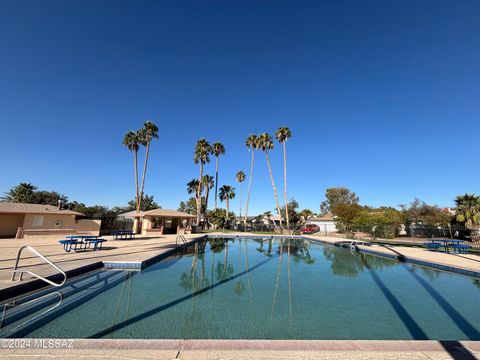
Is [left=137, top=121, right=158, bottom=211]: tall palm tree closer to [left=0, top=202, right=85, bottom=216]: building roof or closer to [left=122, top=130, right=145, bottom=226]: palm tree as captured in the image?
[left=122, top=130, right=145, bottom=226]: palm tree

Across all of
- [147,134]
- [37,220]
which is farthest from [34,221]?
[147,134]

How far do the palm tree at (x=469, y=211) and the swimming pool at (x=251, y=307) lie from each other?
1998 cm

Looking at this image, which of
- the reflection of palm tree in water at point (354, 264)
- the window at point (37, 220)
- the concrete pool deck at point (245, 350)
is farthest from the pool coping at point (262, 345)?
the window at point (37, 220)

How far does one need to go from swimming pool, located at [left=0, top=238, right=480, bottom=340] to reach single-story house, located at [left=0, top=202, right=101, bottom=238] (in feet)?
51.8

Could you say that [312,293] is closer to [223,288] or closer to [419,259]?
[223,288]

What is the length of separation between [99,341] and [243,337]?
7.83 feet

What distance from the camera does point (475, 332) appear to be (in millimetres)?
4508

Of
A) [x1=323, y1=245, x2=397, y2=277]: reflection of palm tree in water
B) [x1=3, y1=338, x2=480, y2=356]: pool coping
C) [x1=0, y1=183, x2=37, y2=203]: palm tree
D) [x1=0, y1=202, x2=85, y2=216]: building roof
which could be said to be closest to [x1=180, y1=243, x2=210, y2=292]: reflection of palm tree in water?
[x1=3, y1=338, x2=480, y2=356]: pool coping

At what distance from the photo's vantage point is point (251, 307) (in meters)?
5.84

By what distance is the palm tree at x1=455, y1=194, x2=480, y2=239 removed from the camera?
22.9 meters

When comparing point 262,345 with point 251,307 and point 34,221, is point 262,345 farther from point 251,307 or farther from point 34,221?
point 34,221

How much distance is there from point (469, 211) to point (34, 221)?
41446mm

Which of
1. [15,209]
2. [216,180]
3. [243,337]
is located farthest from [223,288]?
[216,180]

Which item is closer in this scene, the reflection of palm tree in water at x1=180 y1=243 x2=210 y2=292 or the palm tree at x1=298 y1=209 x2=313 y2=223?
the reflection of palm tree in water at x1=180 y1=243 x2=210 y2=292
